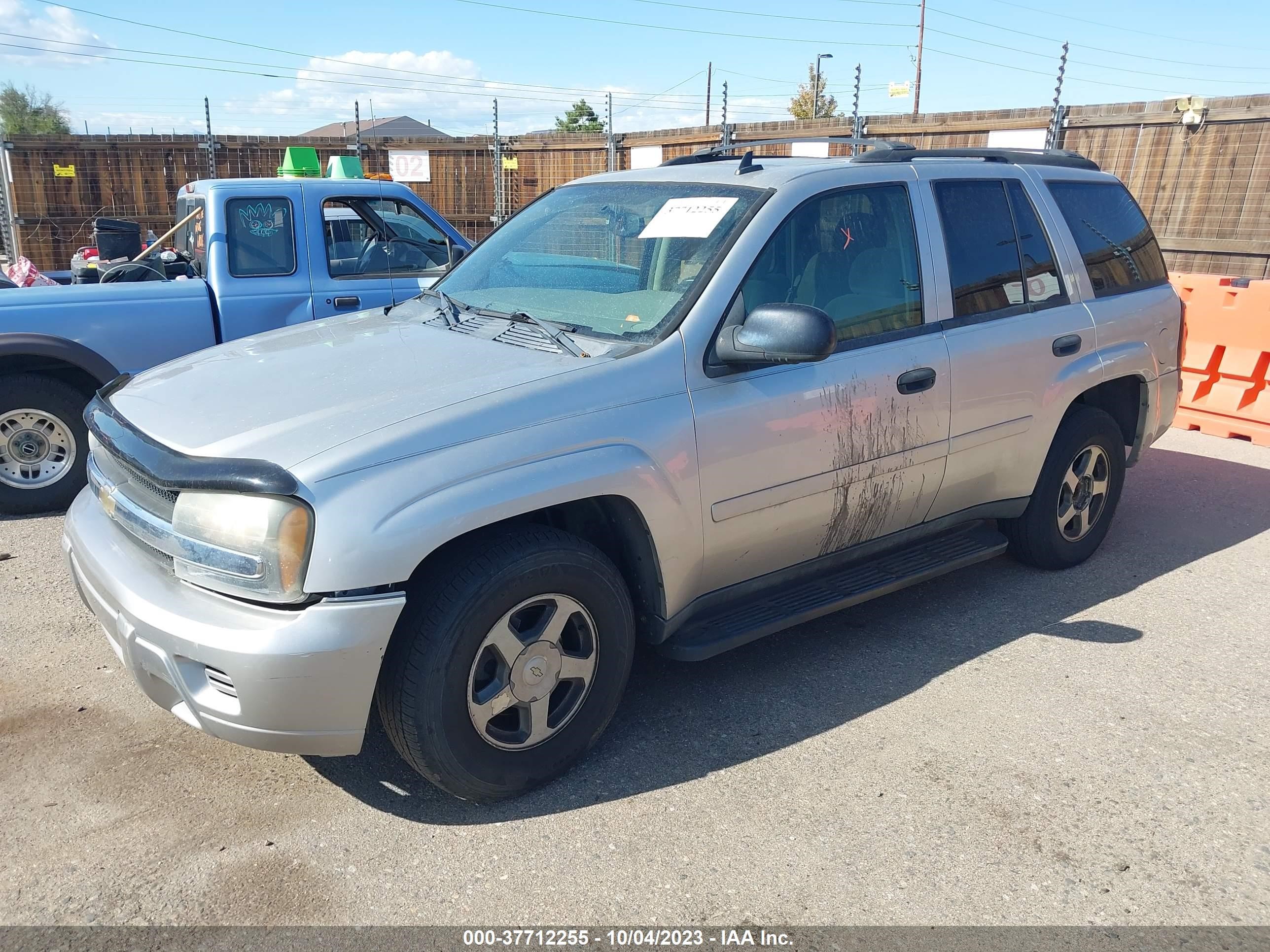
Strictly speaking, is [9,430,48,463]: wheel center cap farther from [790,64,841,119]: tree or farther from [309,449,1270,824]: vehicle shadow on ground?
[790,64,841,119]: tree

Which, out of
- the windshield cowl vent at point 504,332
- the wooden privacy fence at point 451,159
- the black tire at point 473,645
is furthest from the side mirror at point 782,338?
the wooden privacy fence at point 451,159

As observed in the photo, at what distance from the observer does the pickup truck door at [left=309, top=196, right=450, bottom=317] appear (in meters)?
6.44

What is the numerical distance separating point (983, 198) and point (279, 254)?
14.2 feet

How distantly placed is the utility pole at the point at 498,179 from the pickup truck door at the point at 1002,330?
39.8ft

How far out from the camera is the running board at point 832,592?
3.38 m

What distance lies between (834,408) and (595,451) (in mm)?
1035

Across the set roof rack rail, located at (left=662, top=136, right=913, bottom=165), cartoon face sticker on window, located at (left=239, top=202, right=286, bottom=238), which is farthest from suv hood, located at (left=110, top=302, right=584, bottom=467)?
cartoon face sticker on window, located at (left=239, top=202, right=286, bottom=238)

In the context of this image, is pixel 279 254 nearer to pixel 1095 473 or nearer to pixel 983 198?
pixel 983 198

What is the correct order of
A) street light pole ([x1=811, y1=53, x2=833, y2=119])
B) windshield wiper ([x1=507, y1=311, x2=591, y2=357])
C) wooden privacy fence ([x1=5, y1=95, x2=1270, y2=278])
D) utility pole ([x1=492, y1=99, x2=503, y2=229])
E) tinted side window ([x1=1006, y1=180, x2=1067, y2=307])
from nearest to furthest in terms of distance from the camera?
windshield wiper ([x1=507, y1=311, x2=591, y2=357]) < tinted side window ([x1=1006, y1=180, x2=1067, y2=307]) < wooden privacy fence ([x1=5, y1=95, x2=1270, y2=278]) < utility pole ([x1=492, y1=99, x2=503, y2=229]) < street light pole ([x1=811, y1=53, x2=833, y2=119])

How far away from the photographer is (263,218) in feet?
20.8

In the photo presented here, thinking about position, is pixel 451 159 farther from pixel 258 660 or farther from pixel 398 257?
pixel 258 660

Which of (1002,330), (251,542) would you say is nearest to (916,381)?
(1002,330)

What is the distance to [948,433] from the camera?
4023 mm

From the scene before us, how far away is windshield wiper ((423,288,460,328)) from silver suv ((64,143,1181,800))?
0.02 m
